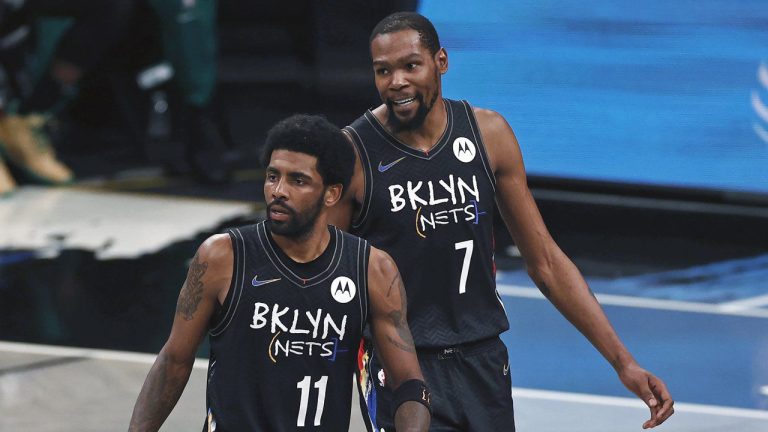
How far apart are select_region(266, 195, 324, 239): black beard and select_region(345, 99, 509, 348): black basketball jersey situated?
59 centimetres

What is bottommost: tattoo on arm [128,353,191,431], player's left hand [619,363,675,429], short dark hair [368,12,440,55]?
player's left hand [619,363,675,429]

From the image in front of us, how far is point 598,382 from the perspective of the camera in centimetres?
730

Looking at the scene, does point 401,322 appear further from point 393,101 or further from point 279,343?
point 393,101

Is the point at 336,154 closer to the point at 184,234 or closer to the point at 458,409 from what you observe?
the point at 458,409

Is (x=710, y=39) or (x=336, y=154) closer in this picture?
(x=336, y=154)

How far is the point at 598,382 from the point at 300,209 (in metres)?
3.76

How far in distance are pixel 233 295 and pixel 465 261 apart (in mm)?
944

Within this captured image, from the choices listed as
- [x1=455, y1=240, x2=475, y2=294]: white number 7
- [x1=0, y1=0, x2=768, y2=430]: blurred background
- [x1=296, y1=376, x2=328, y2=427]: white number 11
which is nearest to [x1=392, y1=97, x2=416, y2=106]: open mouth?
[x1=455, y1=240, x2=475, y2=294]: white number 7

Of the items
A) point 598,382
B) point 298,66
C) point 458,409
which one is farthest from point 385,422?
point 298,66

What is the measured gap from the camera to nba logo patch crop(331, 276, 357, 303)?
12.9 ft

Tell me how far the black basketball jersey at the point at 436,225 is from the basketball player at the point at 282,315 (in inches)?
20.4

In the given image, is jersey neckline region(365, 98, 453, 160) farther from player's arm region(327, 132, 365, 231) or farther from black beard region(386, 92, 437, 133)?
player's arm region(327, 132, 365, 231)

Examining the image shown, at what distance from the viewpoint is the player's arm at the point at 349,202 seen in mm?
4469

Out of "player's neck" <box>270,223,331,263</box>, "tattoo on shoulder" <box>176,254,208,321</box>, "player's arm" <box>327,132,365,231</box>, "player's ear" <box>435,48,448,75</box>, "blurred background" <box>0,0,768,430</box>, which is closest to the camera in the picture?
"tattoo on shoulder" <box>176,254,208,321</box>
